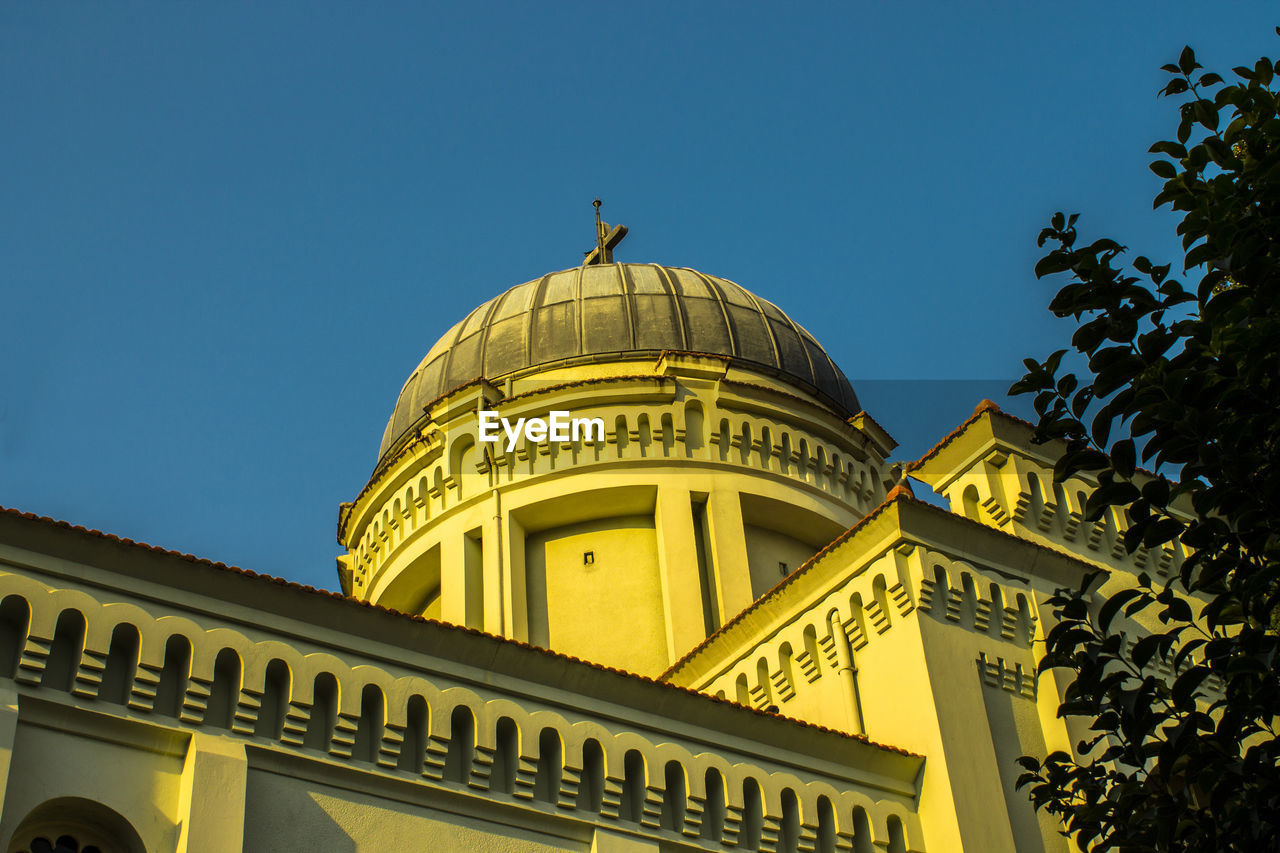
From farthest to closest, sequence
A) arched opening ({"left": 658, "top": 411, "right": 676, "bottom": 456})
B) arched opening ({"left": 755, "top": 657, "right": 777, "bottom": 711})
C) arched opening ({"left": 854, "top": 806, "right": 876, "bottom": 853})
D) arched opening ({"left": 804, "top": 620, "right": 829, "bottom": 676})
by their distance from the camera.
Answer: arched opening ({"left": 658, "top": 411, "right": 676, "bottom": 456}), arched opening ({"left": 755, "top": 657, "right": 777, "bottom": 711}), arched opening ({"left": 804, "top": 620, "right": 829, "bottom": 676}), arched opening ({"left": 854, "top": 806, "right": 876, "bottom": 853})

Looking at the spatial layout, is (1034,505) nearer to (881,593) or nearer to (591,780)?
(881,593)

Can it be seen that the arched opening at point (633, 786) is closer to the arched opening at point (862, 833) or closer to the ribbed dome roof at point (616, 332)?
the arched opening at point (862, 833)

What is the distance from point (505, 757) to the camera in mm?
13672

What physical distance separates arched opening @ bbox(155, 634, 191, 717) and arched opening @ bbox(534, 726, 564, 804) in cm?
329

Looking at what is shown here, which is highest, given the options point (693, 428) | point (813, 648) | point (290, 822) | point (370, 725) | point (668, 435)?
point (693, 428)

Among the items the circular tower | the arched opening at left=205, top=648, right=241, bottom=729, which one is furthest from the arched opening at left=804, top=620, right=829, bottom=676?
the arched opening at left=205, top=648, right=241, bottom=729

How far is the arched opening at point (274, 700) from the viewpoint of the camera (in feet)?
41.2

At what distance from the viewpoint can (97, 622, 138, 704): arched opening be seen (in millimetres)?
12016

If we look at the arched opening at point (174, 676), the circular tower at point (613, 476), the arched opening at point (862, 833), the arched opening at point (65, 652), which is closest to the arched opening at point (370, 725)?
the arched opening at point (174, 676)

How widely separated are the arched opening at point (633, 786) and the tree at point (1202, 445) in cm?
529

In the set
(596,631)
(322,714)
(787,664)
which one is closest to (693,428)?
(596,631)

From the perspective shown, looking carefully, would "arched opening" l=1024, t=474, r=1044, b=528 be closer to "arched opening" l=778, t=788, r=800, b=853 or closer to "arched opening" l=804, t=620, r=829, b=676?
"arched opening" l=804, t=620, r=829, b=676

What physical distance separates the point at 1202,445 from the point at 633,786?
24.0ft

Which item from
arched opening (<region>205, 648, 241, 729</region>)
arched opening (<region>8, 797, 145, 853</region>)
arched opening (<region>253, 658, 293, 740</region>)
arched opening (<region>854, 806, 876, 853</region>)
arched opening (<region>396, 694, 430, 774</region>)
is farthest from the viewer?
arched opening (<region>854, 806, 876, 853</region>)
